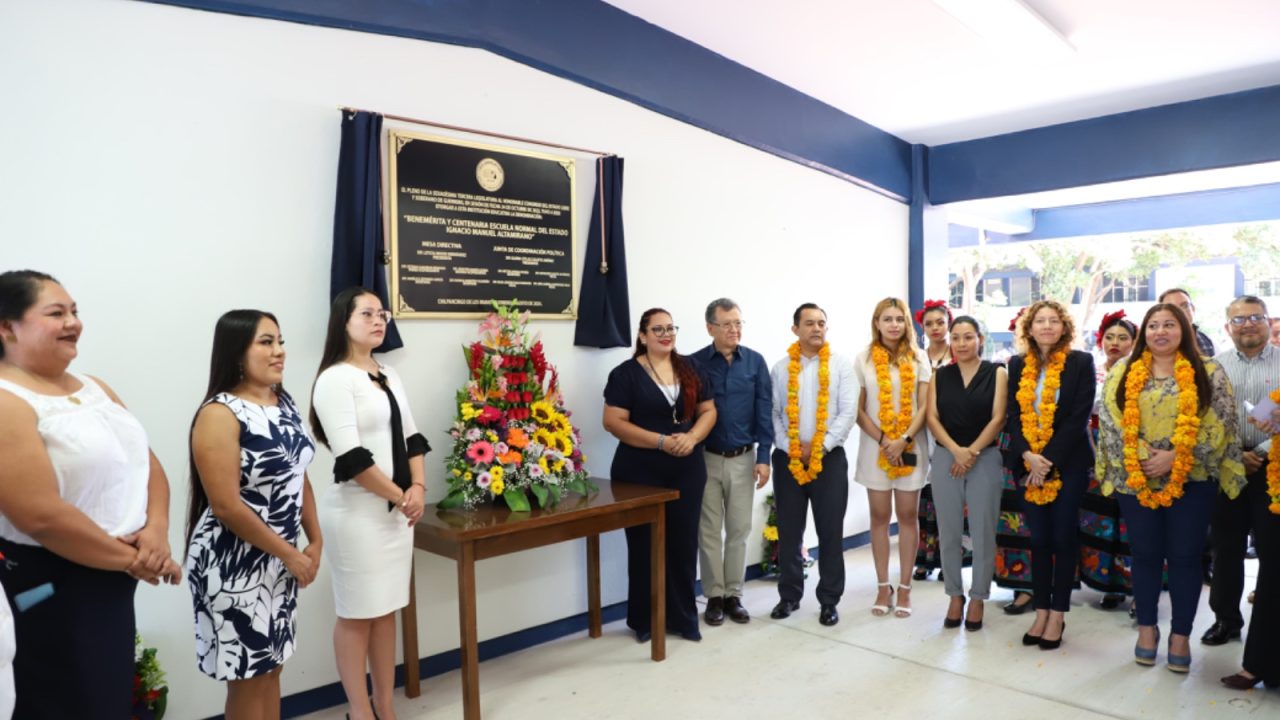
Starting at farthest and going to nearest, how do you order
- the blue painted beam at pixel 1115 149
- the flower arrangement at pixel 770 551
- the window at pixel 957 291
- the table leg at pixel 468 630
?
the window at pixel 957 291 → the blue painted beam at pixel 1115 149 → the flower arrangement at pixel 770 551 → the table leg at pixel 468 630

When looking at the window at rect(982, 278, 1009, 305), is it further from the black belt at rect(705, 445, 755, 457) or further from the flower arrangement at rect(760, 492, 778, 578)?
the black belt at rect(705, 445, 755, 457)

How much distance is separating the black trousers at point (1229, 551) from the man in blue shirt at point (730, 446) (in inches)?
83.2

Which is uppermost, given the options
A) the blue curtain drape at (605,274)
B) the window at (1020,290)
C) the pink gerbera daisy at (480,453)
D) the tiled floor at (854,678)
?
the window at (1020,290)

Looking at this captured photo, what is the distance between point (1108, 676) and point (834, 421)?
65.5 inches

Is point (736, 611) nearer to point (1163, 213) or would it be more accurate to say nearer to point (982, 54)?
point (982, 54)

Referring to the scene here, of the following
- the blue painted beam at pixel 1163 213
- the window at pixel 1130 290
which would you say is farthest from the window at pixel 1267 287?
the blue painted beam at pixel 1163 213

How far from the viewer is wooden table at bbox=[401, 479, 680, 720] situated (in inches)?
122

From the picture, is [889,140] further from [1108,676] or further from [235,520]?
[235,520]

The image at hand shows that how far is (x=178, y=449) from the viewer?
301 centimetres

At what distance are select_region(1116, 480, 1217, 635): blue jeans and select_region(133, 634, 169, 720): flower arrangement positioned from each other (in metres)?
3.92

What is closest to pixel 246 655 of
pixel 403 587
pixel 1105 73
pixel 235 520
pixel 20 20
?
pixel 235 520

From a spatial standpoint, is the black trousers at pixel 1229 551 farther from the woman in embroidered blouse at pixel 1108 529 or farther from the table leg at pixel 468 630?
the table leg at pixel 468 630

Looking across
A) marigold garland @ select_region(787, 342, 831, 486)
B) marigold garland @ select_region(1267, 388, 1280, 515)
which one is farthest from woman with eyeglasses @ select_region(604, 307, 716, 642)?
marigold garland @ select_region(1267, 388, 1280, 515)

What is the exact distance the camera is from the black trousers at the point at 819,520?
439 cm
